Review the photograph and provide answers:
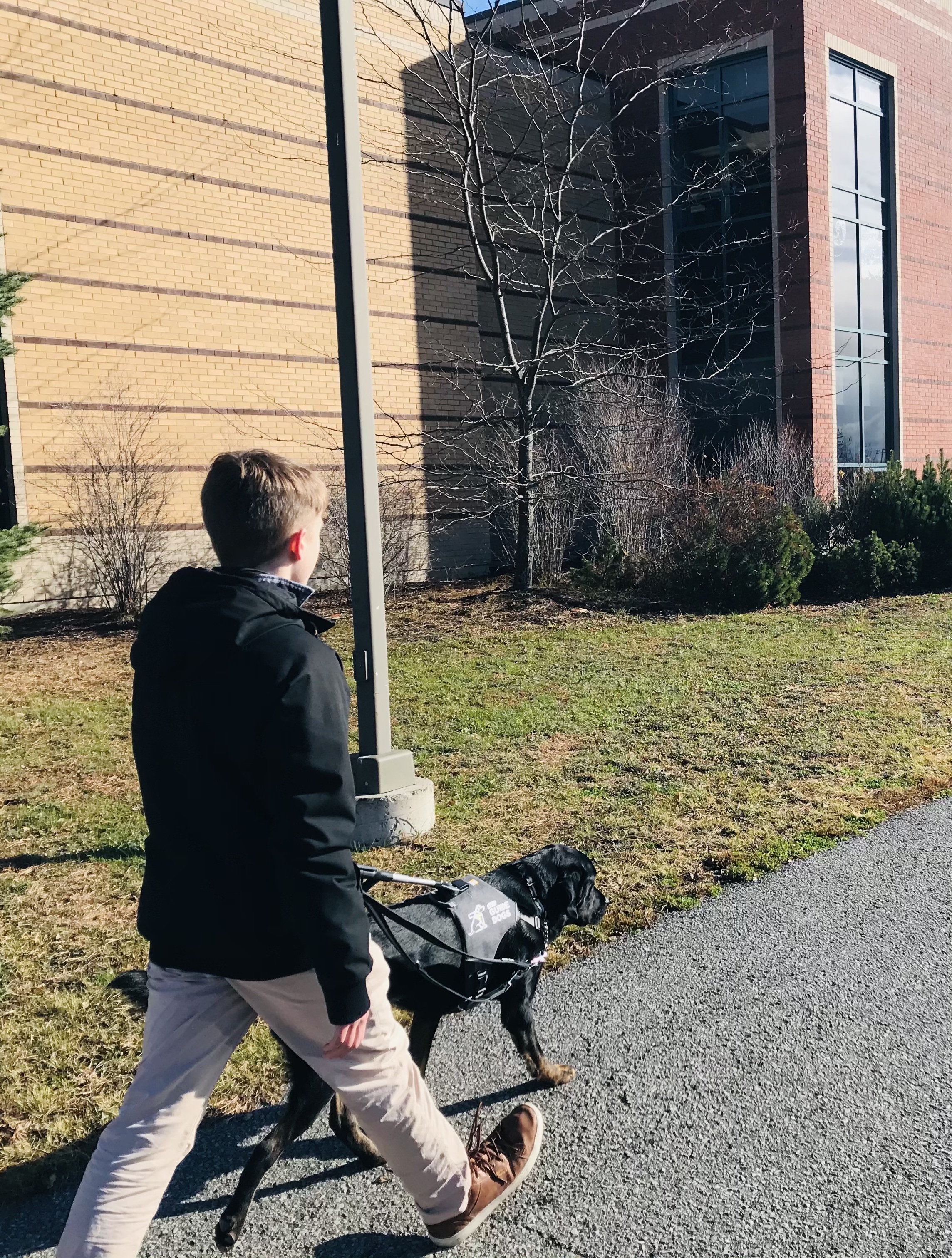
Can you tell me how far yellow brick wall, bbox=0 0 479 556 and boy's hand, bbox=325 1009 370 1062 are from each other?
1204 cm

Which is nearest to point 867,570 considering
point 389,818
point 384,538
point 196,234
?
point 384,538

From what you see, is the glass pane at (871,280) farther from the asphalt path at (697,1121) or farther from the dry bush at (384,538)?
the asphalt path at (697,1121)

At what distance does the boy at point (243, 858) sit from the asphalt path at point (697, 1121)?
0.59 metres

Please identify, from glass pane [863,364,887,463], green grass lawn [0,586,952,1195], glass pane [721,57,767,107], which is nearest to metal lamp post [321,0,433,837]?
green grass lawn [0,586,952,1195]

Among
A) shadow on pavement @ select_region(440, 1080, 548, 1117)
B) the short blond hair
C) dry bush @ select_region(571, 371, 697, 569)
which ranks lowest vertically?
shadow on pavement @ select_region(440, 1080, 548, 1117)

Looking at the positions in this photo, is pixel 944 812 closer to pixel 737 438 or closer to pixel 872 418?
pixel 737 438

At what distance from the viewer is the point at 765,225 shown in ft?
63.8

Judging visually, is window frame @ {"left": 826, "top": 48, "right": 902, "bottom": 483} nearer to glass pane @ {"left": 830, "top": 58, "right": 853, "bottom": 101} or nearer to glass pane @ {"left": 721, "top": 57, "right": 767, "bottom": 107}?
glass pane @ {"left": 830, "top": 58, "right": 853, "bottom": 101}

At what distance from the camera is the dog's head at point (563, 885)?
3.53 m

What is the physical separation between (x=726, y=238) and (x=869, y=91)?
4344mm

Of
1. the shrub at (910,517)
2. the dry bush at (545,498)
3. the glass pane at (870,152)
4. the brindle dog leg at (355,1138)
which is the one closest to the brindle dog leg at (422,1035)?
the brindle dog leg at (355,1138)

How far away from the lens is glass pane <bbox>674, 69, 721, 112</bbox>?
1981cm

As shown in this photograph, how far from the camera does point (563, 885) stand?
355 centimetres

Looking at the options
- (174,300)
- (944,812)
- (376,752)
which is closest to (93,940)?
(376,752)
